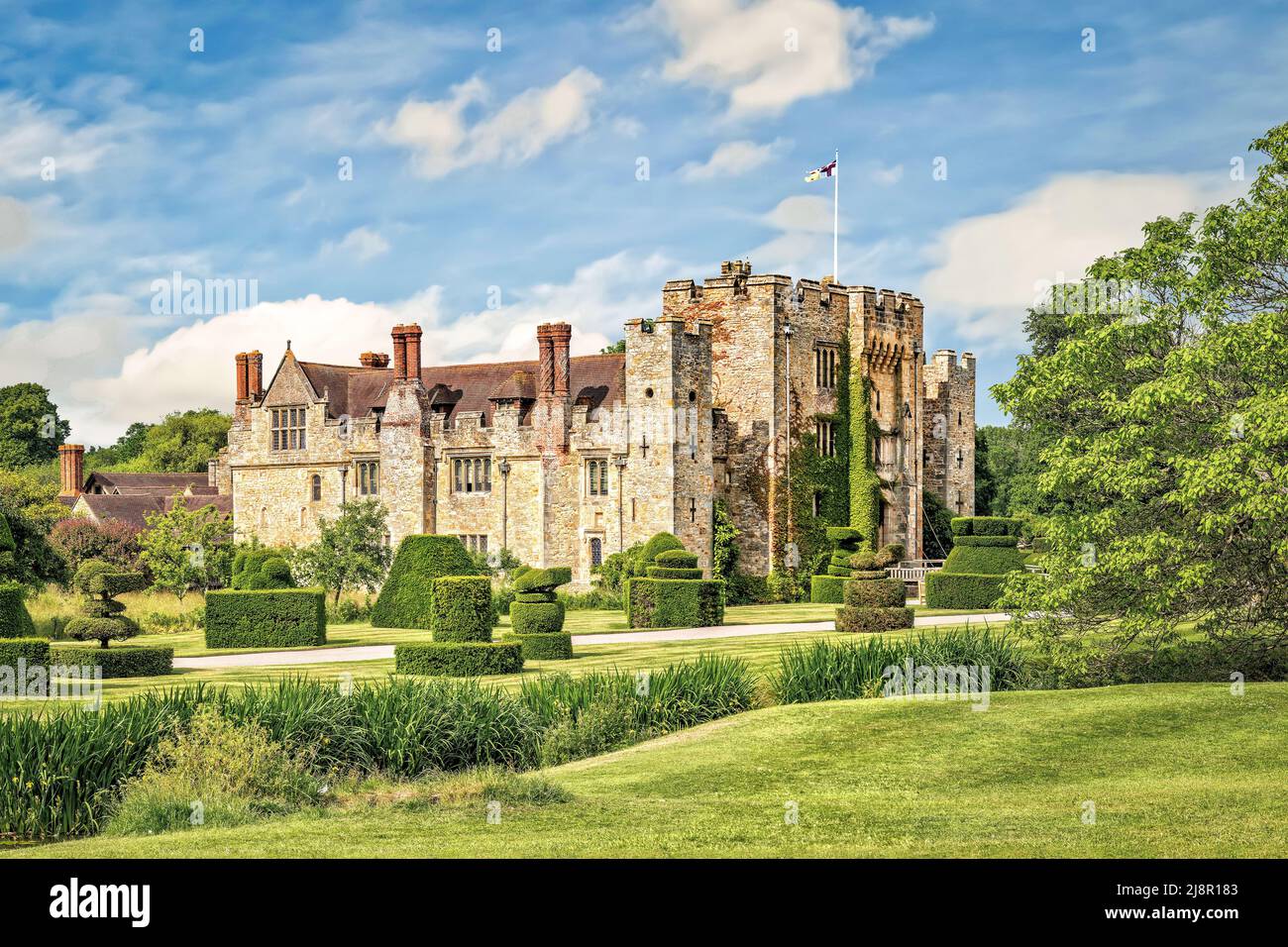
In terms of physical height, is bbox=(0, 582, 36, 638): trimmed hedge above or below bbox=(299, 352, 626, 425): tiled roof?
below

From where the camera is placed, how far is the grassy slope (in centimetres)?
1192

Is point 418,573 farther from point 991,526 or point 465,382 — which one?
point 465,382

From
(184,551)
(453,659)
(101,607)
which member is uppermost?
(184,551)

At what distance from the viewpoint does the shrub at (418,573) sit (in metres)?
35.7

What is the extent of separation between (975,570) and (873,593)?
974 cm

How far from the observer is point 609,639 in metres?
33.2

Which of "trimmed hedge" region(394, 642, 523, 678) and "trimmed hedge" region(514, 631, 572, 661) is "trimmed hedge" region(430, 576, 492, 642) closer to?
"trimmed hedge" region(394, 642, 523, 678)

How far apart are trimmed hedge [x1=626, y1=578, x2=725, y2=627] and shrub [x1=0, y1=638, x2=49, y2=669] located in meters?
16.4

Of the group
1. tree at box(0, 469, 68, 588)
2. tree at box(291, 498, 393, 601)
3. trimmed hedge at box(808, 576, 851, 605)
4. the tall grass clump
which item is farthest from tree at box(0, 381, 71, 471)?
the tall grass clump

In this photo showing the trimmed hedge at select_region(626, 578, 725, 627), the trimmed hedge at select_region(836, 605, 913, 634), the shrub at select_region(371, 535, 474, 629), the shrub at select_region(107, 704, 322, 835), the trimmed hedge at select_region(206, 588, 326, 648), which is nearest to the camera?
the shrub at select_region(107, 704, 322, 835)

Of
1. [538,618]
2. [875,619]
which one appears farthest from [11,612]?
[875,619]

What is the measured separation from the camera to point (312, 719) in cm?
1672
